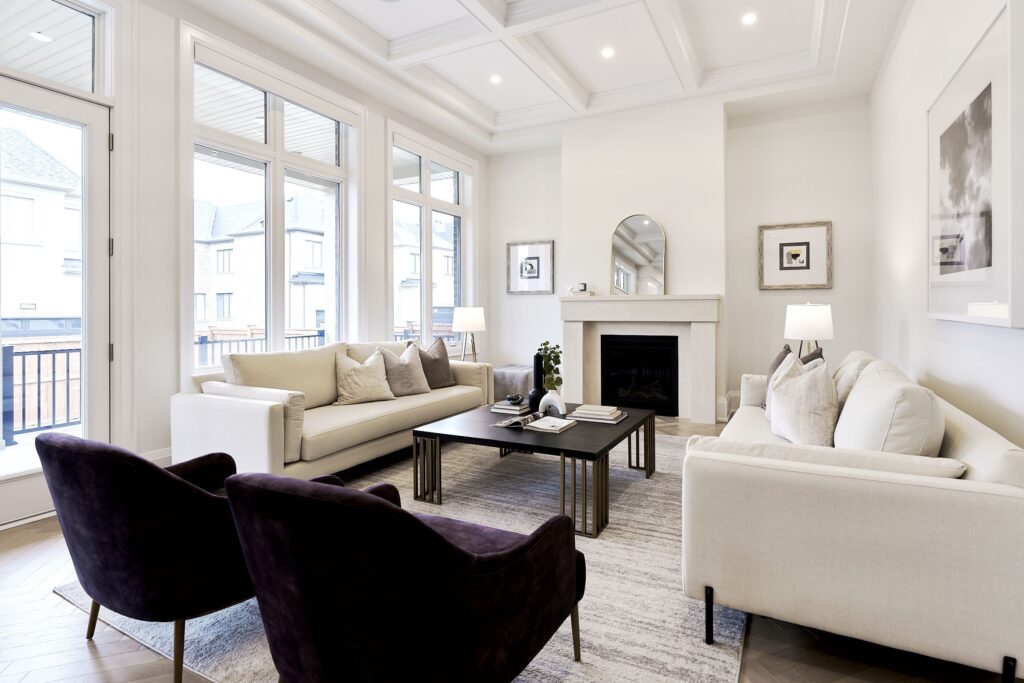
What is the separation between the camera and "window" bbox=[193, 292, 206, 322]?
372 cm

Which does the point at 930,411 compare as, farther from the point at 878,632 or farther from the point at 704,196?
the point at 704,196

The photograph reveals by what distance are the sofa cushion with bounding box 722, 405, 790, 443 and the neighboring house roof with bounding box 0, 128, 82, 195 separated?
378 centimetres

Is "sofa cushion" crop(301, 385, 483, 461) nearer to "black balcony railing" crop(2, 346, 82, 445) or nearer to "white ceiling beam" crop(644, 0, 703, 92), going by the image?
"black balcony railing" crop(2, 346, 82, 445)

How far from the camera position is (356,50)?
434 cm

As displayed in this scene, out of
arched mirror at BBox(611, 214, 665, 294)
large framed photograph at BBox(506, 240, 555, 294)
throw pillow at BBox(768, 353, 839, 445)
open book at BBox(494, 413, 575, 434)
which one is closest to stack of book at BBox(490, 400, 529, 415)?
open book at BBox(494, 413, 575, 434)

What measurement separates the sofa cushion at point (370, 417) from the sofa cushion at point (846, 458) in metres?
2.11

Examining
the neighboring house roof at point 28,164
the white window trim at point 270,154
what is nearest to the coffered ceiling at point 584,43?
the white window trim at point 270,154

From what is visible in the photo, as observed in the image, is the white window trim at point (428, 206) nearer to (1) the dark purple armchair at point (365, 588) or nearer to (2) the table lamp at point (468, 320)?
(2) the table lamp at point (468, 320)

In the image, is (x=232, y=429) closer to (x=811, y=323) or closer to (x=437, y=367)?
(x=437, y=367)

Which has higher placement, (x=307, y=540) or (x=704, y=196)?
(x=704, y=196)

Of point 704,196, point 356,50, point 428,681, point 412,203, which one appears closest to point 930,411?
point 428,681

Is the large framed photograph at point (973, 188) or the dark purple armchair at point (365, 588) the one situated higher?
the large framed photograph at point (973, 188)

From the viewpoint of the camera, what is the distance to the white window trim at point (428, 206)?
525 centimetres

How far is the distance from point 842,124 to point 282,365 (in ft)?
18.1
